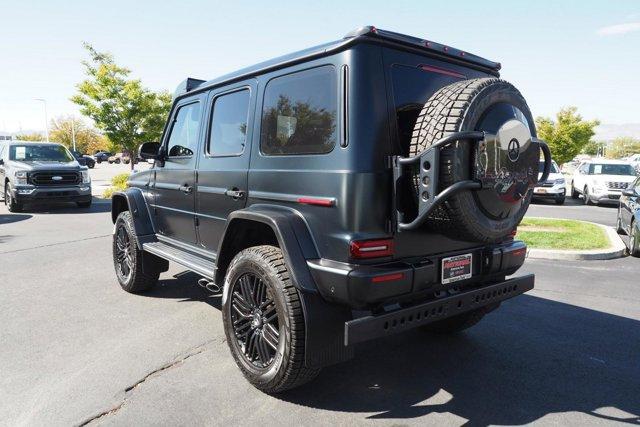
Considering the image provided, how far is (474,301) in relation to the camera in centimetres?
300

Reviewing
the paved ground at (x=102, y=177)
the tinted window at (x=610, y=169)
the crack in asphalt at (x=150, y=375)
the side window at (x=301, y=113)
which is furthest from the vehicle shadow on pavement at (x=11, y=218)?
the tinted window at (x=610, y=169)

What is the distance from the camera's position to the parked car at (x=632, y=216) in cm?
754

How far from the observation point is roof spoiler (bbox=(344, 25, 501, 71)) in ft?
8.79

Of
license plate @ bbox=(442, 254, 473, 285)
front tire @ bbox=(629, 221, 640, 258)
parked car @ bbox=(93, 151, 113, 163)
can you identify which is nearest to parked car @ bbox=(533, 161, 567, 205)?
front tire @ bbox=(629, 221, 640, 258)

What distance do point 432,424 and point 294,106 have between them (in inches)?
86.2

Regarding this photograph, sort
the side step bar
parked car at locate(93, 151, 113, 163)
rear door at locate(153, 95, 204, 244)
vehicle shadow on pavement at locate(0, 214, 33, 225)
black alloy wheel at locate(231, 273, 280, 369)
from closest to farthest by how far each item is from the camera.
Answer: black alloy wheel at locate(231, 273, 280, 369) < the side step bar < rear door at locate(153, 95, 204, 244) < vehicle shadow on pavement at locate(0, 214, 33, 225) < parked car at locate(93, 151, 113, 163)

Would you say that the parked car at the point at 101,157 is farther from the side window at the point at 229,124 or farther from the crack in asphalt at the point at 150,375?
the crack in asphalt at the point at 150,375

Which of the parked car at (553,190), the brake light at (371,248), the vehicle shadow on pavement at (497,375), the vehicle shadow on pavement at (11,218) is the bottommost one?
the vehicle shadow on pavement at (497,375)

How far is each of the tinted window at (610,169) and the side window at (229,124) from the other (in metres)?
16.6

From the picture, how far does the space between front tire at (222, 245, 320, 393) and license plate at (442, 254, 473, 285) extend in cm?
95

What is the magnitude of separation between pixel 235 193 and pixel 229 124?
2.23 feet

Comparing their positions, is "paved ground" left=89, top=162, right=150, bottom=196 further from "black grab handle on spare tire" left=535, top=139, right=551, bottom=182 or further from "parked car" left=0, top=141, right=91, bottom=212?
"black grab handle on spare tire" left=535, top=139, right=551, bottom=182

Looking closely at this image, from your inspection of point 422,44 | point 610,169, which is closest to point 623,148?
point 610,169

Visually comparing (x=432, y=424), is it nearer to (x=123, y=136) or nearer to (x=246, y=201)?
(x=246, y=201)
